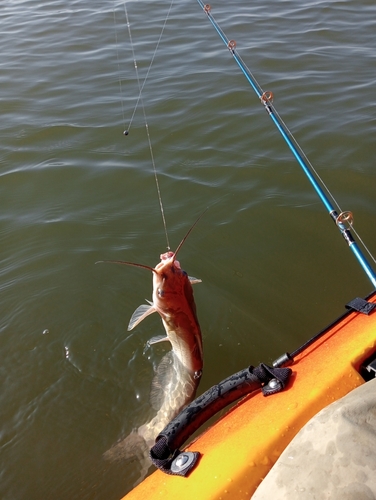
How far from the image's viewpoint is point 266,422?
2320 mm

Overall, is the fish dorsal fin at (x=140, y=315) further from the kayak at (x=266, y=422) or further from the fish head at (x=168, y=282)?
the kayak at (x=266, y=422)

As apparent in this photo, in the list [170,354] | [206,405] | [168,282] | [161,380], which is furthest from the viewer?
[170,354]

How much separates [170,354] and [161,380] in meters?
0.23

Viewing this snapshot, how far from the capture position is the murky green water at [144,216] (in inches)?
148

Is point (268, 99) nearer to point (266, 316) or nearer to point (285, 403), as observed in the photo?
point (266, 316)

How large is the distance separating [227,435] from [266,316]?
1.99 m

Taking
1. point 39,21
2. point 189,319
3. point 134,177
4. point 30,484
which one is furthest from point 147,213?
point 39,21

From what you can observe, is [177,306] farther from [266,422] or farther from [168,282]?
[266,422]

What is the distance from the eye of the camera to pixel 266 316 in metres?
4.23

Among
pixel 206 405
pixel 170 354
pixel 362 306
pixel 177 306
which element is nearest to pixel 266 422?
pixel 206 405

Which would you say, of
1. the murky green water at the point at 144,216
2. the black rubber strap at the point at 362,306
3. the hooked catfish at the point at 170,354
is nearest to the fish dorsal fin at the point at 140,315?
the hooked catfish at the point at 170,354

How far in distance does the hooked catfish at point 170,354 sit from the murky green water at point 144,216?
0.12m

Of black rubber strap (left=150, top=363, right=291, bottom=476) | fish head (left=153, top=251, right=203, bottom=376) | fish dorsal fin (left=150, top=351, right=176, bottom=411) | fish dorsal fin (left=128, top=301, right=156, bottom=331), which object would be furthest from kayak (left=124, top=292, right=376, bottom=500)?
fish dorsal fin (left=150, top=351, right=176, bottom=411)

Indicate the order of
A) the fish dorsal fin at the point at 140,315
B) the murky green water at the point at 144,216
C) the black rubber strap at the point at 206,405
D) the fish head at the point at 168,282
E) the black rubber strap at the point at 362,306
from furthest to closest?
the murky green water at the point at 144,216, the fish dorsal fin at the point at 140,315, the black rubber strap at the point at 362,306, the fish head at the point at 168,282, the black rubber strap at the point at 206,405
